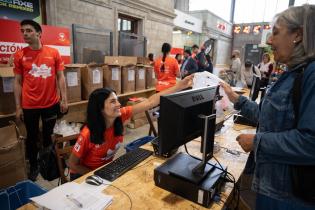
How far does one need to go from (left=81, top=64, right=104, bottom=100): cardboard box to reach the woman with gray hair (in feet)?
9.64

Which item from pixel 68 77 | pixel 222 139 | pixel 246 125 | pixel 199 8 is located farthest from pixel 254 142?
pixel 199 8

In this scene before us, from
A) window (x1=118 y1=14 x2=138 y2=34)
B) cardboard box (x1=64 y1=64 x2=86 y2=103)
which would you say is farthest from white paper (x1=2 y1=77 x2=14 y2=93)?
window (x1=118 y1=14 x2=138 y2=34)

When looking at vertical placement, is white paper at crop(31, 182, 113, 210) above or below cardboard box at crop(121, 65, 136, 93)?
below

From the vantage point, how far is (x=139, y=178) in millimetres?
1388

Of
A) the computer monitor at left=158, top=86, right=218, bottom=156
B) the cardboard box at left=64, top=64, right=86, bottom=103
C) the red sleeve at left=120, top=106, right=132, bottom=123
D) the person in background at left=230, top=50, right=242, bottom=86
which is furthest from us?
the person in background at left=230, top=50, right=242, bottom=86

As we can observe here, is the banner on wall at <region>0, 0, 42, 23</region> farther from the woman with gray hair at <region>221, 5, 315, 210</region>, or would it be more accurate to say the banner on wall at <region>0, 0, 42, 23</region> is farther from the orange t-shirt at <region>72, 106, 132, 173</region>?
the woman with gray hair at <region>221, 5, 315, 210</region>

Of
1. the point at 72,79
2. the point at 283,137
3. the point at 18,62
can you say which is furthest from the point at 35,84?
the point at 283,137

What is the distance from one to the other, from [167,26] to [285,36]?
7.22 metres

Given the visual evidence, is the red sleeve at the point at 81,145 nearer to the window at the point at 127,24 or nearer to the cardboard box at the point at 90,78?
the cardboard box at the point at 90,78

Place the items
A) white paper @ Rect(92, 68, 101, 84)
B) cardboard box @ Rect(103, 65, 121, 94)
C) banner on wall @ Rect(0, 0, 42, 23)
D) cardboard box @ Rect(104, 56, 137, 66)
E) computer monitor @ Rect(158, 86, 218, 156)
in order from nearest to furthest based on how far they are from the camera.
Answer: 1. computer monitor @ Rect(158, 86, 218, 156)
2. banner on wall @ Rect(0, 0, 42, 23)
3. white paper @ Rect(92, 68, 101, 84)
4. cardboard box @ Rect(103, 65, 121, 94)
5. cardboard box @ Rect(104, 56, 137, 66)

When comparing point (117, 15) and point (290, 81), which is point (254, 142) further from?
point (117, 15)

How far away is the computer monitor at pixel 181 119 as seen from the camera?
1129 millimetres

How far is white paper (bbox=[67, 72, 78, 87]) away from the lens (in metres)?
3.36

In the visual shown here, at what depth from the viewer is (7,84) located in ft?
8.97
